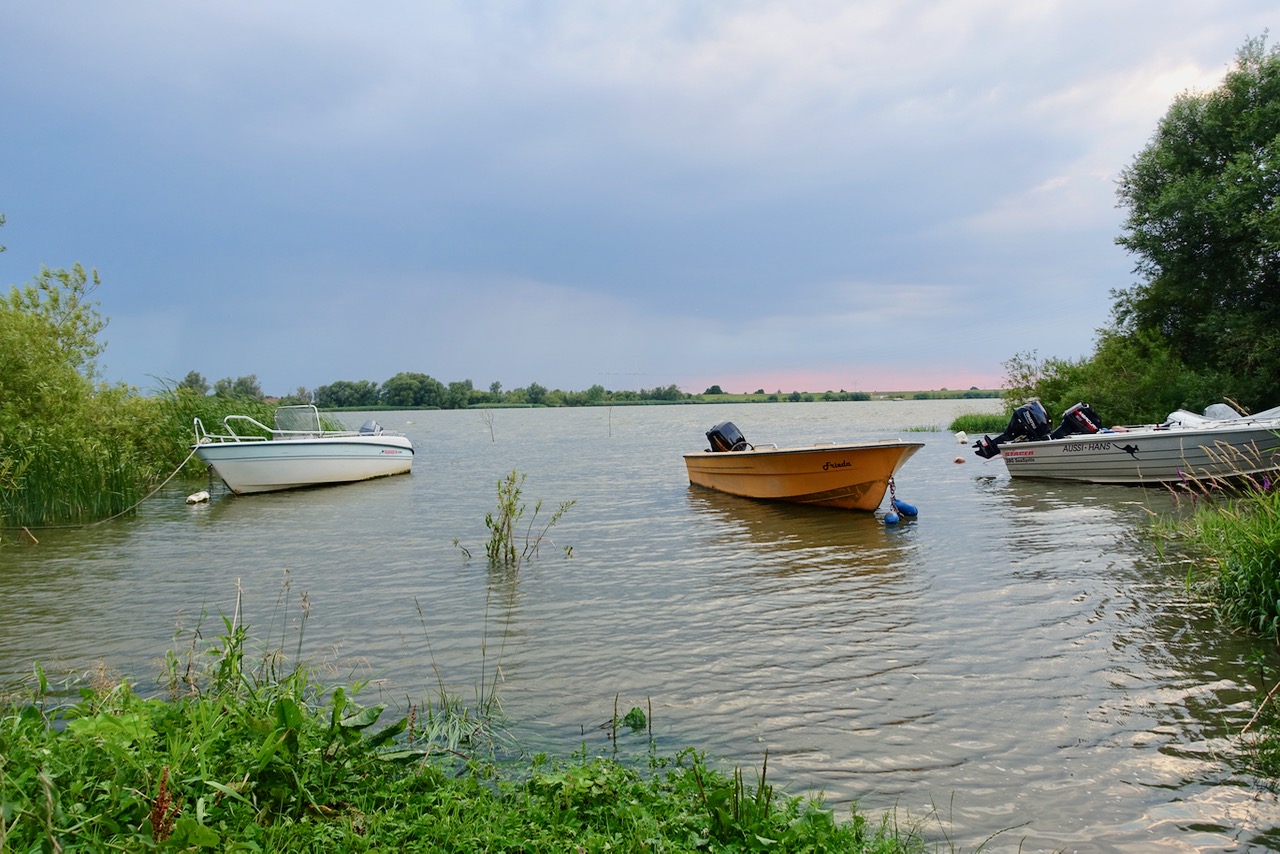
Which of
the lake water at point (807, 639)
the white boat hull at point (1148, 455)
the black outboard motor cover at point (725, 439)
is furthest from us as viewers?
the black outboard motor cover at point (725, 439)

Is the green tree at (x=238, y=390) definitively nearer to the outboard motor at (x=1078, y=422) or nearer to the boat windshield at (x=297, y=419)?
the boat windshield at (x=297, y=419)

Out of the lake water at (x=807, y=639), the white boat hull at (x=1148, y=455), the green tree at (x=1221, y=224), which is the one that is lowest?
the lake water at (x=807, y=639)

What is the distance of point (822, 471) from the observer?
1425cm

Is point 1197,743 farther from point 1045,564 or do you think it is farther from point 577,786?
point 1045,564

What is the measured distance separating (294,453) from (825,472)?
14.1 metres

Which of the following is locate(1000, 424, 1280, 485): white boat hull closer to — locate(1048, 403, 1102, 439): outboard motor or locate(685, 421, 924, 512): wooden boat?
locate(1048, 403, 1102, 439): outboard motor

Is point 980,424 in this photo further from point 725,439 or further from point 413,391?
point 413,391

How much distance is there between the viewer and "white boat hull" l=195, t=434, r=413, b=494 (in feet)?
63.5

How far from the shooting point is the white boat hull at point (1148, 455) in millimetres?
13328

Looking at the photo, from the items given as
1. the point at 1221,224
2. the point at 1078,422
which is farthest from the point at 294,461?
the point at 1221,224

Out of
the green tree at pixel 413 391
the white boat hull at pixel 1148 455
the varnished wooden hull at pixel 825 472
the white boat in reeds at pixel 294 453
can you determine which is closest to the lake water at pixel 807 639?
the varnished wooden hull at pixel 825 472

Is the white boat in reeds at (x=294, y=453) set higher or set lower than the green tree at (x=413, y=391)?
lower

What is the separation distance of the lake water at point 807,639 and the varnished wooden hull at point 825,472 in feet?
1.89

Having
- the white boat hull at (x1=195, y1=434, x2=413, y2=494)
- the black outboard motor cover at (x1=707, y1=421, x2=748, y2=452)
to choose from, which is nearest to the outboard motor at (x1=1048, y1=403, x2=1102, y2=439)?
the black outboard motor cover at (x1=707, y1=421, x2=748, y2=452)
